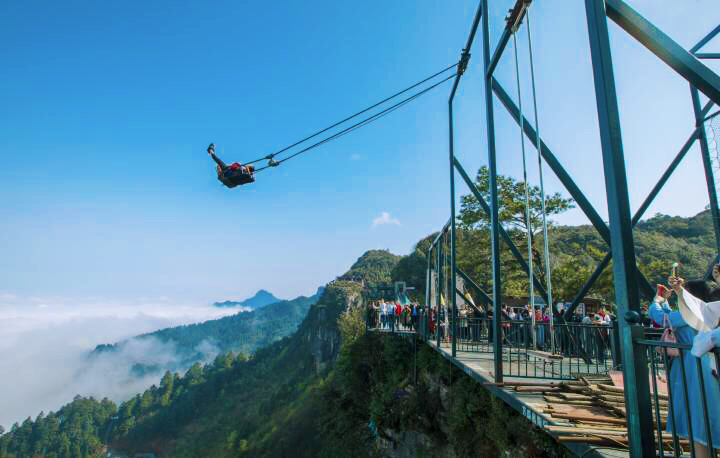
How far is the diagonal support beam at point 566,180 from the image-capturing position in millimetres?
5035

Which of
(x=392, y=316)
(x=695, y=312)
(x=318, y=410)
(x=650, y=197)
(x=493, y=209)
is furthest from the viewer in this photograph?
(x=318, y=410)

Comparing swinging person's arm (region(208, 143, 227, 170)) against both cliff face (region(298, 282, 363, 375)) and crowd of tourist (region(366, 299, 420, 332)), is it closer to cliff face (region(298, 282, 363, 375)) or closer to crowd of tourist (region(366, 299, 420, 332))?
crowd of tourist (region(366, 299, 420, 332))

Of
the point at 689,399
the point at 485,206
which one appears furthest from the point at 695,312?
the point at 485,206

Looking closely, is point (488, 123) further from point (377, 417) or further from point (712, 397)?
point (377, 417)

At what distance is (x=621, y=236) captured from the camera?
9.75 feet

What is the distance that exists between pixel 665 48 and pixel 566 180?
284cm

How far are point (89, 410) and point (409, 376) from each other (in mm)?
209801

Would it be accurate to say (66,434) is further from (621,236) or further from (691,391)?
(621,236)

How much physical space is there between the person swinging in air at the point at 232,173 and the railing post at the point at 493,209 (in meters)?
5.71

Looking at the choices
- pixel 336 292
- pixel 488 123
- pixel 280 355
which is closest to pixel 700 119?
pixel 488 123

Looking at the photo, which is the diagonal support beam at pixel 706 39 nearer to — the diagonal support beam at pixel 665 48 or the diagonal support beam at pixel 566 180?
the diagonal support beam at pixel 566 180

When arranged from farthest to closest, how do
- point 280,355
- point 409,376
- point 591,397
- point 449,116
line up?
point 280,355
point 409,376
point 449,116
point 591,397

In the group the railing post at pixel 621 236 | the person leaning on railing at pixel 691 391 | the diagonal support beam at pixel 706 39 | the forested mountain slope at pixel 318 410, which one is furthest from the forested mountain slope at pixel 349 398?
the diagonal support beam at pixel 706 39

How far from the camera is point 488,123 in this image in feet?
23.9
